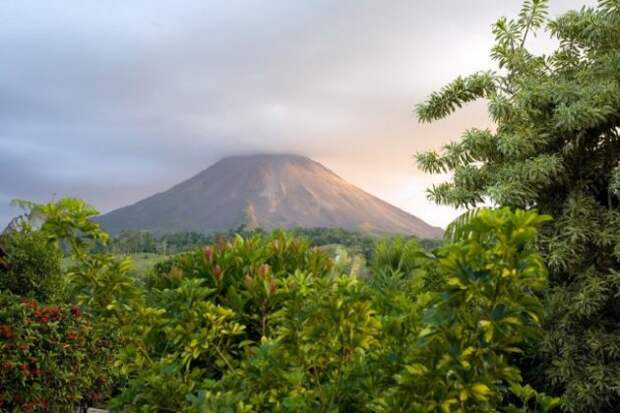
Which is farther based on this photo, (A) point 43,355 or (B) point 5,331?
(A) point 43,355

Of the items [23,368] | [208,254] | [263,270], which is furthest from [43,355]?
[263,270]

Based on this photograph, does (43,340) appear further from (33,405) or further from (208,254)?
(208,254)

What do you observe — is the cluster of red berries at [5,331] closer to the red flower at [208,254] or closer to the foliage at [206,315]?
the foliage at [206,315]

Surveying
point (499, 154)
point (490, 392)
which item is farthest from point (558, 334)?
point (490, 392)

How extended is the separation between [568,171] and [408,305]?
5.72 meters

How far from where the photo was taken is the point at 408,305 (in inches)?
107

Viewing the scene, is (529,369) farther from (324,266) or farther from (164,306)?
(164,306)

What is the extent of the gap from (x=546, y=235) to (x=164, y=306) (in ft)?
17.3

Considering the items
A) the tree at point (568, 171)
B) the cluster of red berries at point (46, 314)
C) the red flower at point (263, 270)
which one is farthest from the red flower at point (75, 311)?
the red flower at point (263, 270)

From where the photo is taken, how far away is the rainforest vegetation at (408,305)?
82.9 inches

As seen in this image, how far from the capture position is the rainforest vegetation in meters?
2.11

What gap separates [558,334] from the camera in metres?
7.00

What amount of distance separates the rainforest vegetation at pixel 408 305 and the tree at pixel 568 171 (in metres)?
0.03

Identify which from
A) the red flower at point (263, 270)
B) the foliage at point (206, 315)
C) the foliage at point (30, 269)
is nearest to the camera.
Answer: the foliage at point (206, 315)
